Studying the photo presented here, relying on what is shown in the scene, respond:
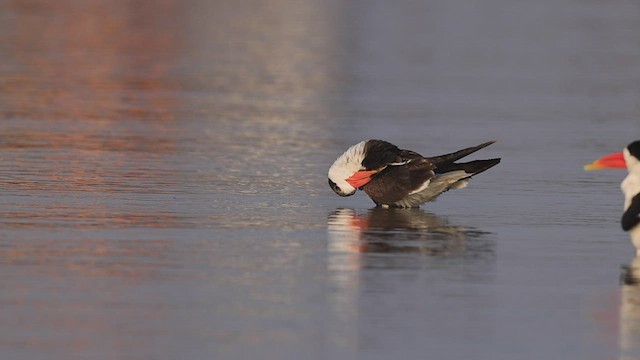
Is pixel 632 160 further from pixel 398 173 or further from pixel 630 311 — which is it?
pixel 398 173

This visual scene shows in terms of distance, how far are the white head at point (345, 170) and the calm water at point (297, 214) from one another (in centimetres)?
17

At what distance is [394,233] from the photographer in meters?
12.7

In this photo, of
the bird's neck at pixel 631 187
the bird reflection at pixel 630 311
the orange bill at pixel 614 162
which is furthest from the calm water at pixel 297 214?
the orange bill at pixel 614 162

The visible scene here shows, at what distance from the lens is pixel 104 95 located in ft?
76.7

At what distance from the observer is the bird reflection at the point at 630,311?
881 centimetres

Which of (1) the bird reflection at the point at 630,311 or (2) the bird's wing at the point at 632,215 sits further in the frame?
(2) the bird's wing at the point at 632,215

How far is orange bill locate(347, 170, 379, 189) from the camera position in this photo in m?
14.1

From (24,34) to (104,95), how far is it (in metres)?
12.3

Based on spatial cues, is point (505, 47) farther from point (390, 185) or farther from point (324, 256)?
point (324, 256)

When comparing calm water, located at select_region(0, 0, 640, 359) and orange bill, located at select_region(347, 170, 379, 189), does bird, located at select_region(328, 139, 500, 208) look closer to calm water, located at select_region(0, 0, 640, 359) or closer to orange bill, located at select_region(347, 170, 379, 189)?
orange bill, located at select_region(347, 170, 379, 189)

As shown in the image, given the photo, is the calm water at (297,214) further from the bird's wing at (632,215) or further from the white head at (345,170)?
the bird's wing at (632,215)

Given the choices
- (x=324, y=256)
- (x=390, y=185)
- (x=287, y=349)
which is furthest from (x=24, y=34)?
(x=287, y=349)

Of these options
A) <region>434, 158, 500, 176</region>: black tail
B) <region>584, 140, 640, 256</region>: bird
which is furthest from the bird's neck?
<region>434, 158, 500, 176</region>: black tail

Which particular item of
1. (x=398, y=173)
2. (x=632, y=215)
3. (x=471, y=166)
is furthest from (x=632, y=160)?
(x=398, y=173)
